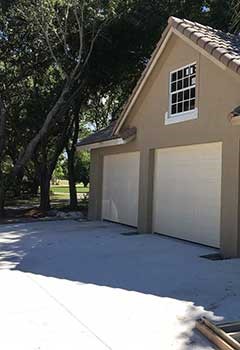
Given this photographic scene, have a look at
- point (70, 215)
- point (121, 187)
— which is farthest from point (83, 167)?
point (121, 187)

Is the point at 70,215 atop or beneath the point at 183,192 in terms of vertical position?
beneath

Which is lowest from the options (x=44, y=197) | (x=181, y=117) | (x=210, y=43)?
(x=44, y=197)

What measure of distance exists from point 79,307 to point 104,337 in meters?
1.13

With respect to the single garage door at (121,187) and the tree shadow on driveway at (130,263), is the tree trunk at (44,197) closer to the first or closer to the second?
the single garage door at (121,187)

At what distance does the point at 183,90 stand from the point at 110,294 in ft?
23.3

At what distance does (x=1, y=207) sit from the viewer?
18922 millimetres

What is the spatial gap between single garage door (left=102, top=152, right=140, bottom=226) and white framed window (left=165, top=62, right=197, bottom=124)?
254 centimetres

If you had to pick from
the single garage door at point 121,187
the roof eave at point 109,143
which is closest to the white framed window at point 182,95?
the roof eave at point 109,143

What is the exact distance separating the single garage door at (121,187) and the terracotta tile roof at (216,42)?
175 inches

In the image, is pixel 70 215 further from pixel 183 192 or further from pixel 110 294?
pixel 110 294

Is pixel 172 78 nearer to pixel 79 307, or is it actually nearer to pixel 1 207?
pixel 79 307

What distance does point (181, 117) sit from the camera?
1228 cm

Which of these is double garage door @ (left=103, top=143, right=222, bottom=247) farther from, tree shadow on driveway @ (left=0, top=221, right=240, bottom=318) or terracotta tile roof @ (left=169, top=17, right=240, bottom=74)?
terracotta tile roof @ (left=169, top=17, right=240, bottom=74)

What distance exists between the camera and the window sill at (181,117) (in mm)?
11748
